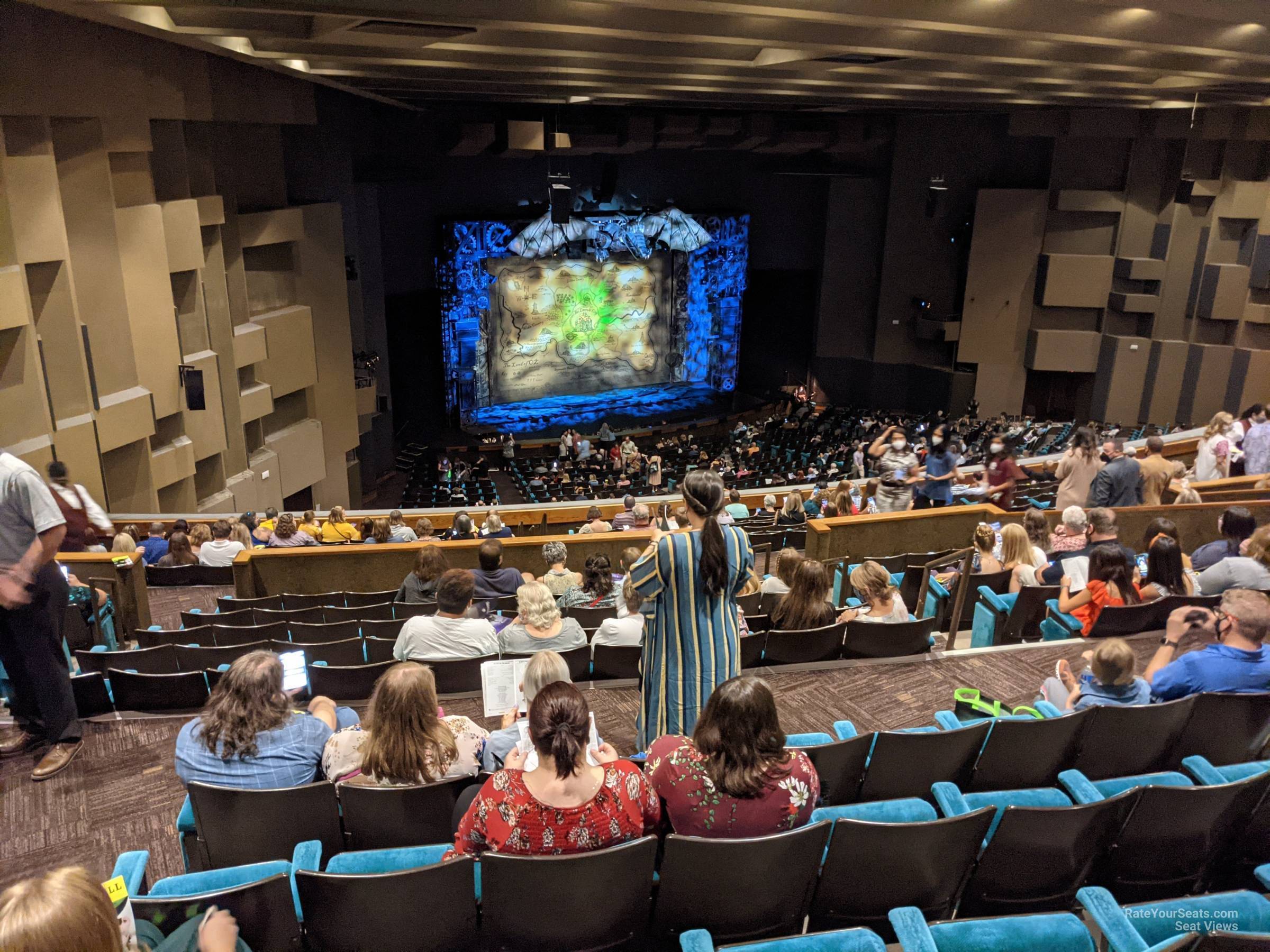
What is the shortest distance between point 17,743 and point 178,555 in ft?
12.9

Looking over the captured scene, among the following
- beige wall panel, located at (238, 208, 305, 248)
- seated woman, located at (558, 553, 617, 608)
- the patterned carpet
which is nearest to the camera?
the patterned carpet

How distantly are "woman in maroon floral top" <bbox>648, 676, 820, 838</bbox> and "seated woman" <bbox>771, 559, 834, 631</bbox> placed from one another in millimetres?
2153

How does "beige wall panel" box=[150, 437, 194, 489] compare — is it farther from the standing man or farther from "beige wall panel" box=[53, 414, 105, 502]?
the standing man

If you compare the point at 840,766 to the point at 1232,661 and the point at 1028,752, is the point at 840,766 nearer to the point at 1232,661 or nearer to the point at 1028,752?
the point at 1028,752

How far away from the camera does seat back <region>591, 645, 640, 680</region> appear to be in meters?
4.41

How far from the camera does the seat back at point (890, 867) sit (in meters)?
2.46

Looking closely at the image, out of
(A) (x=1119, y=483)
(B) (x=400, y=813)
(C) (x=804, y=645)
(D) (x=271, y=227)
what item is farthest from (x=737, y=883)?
(D) (x=271, y=227)

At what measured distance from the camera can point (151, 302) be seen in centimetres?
968

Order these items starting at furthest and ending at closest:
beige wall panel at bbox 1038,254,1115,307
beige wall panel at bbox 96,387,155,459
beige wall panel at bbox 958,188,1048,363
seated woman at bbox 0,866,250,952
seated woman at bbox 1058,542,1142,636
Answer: beige wall panel at bbox 958,188,1048,363
beige wall panel at bbox 1038,254,1115,307
beige wall panel at bbox 96,387,155,459
seated woman at bbox 1058,542,1142,636
seated woman at bbox 0,866,250,952

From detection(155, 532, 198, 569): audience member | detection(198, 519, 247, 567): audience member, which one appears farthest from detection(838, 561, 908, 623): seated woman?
detection(155, 532, 198, 569): audience member

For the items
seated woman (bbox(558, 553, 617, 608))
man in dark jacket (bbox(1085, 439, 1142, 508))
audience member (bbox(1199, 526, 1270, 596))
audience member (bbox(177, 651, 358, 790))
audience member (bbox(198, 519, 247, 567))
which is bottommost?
audience member (bbox(198, 519, 247, 567))

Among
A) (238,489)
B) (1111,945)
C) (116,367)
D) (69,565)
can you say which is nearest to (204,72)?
(116,367)

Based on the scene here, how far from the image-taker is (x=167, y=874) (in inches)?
126

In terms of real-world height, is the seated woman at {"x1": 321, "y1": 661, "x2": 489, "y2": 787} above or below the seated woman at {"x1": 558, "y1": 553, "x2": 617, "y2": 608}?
above
